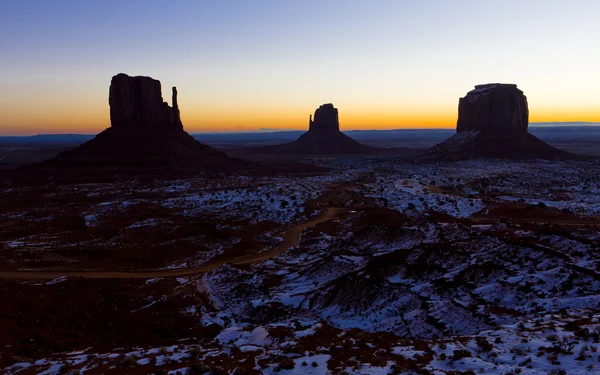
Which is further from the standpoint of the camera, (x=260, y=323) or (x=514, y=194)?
(x=514, y=194)

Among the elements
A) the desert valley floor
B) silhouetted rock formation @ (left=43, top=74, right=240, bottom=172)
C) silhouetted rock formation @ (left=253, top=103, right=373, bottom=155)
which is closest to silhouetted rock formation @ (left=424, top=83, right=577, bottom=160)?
silhouetted rock formation @ (left=253, top=103, right=373, bottom=155)

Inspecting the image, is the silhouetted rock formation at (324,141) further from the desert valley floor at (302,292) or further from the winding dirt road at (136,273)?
the winding dirt road at (136,273)

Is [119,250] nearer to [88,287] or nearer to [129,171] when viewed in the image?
[88,287]

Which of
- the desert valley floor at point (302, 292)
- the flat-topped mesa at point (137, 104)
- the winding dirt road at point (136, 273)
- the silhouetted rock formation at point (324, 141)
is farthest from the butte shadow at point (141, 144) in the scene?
the silhouetted rock formation at point (324, 141)

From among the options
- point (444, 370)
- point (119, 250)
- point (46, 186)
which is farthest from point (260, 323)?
point (46, 186)

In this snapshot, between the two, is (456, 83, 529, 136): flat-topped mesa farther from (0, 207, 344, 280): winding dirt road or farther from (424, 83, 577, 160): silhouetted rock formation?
(0, 207, 344, 280): winding dirt road
